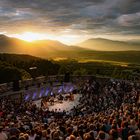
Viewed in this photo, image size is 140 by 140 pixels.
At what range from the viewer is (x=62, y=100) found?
69.1 meters

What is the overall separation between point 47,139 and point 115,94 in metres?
45.5

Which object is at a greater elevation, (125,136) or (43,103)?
(125,136)

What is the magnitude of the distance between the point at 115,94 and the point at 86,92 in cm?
1041

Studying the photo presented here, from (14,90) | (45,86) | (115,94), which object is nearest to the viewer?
(115,94)

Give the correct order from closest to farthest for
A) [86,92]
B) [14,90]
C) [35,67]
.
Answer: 1. [14,90]
2. [86,92]
3. [35,67]

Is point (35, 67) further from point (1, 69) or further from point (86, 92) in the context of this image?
point (86, 92)

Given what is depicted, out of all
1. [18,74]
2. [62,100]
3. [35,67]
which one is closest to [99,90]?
[62,100]

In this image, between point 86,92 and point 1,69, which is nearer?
point 86,92

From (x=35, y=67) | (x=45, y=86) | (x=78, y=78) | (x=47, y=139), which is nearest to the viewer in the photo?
(x=47, y=139)

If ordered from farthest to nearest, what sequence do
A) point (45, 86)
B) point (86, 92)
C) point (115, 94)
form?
point (45, 86)
point (86, 92)
point (115, 94)

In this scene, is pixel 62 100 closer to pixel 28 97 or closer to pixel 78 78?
pixel 28 97

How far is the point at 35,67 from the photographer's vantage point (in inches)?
4267

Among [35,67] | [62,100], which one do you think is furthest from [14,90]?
[35,67]

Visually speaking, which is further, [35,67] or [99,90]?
[35,67]
